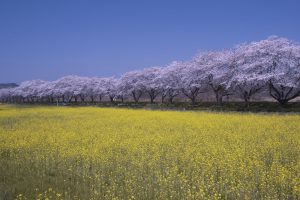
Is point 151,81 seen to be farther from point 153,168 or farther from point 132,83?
point 153,168

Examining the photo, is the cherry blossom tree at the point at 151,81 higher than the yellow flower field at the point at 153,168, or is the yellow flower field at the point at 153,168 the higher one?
the cherry blossom tree at the point at 151,81

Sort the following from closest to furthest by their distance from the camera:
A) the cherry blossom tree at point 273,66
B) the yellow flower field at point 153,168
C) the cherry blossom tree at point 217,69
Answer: the yellow flower field at point 153,168 → the cherry blossom tree at point 273,66 → the cherry blossom tree at point 217,69

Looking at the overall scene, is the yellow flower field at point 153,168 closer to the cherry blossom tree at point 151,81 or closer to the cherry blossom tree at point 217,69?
the cherry blossom tree at point 217,69

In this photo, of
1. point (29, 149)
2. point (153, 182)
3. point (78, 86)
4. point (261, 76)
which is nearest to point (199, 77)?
point (261, 76)

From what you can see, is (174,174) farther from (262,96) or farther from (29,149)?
(262,96)

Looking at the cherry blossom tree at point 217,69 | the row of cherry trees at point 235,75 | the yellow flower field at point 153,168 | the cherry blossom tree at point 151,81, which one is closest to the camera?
the yellow flower field at point 153,168

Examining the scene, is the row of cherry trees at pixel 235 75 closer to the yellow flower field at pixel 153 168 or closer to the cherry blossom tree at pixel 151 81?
the cherry blossom tree at pixel 151 81

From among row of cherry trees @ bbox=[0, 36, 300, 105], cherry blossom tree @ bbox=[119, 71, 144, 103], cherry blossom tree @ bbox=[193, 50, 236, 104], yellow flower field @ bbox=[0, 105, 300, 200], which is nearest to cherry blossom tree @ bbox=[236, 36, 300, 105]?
row of cherry trees @ bbox=[0, 36, 300, 105]

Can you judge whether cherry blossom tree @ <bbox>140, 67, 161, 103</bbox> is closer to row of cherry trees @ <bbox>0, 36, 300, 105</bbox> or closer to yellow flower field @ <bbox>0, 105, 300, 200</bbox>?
row of cherry trees @ <bbox>0, 36, 300, 105</bbox>

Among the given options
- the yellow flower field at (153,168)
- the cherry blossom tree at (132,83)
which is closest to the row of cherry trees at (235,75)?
the cherry blossom tree at (132,83)

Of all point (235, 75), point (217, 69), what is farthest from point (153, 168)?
point (217, 69)

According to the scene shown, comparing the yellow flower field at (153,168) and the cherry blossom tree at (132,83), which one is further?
the cherry blossom tree at (132,83)

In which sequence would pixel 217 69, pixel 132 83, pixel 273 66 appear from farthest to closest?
pixel 132 83, pixel 217 69, pixel 273 66

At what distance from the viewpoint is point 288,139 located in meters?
14.1
